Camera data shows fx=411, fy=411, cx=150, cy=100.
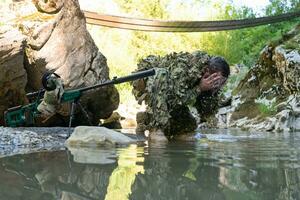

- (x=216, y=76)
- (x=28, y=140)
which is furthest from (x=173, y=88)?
(x=28, y=140)

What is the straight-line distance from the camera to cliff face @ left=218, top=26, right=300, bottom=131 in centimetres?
820

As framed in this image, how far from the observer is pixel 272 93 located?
9953mm

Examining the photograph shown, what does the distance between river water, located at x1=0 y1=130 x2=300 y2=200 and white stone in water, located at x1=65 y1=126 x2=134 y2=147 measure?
0.90 metres

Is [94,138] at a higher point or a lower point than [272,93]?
lower

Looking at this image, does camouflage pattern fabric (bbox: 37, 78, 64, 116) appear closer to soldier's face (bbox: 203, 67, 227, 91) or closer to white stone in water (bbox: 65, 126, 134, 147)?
white stone in water (bbox: 65, 126, 134, 147)

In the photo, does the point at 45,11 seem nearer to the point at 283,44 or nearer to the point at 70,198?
the point at 283,44

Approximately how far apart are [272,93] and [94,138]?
755cm

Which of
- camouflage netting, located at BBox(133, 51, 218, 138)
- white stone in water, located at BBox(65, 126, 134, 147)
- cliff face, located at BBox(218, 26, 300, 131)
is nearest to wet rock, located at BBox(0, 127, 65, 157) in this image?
white stone in water, located at BBox(65, 126, 134, 147)

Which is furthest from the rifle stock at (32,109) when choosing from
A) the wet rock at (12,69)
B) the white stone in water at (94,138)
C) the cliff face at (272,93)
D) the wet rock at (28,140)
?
the cliff face at (272,93)

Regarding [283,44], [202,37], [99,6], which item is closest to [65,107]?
[283,44]

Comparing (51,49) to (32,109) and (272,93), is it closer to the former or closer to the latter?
(32,109)

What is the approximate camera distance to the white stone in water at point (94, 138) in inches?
126

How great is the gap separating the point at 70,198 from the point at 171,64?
9.58 ft

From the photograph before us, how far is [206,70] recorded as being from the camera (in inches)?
149
